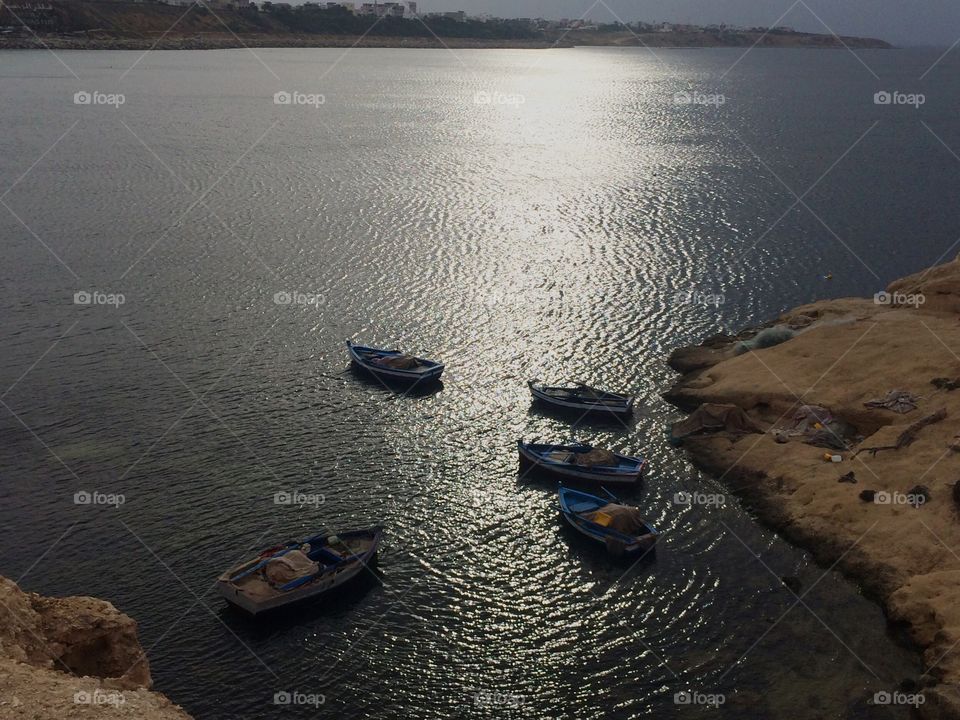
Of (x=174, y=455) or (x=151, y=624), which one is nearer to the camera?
(x=151, y=624)

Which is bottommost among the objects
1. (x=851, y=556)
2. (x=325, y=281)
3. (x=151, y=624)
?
(x=151, y=624)

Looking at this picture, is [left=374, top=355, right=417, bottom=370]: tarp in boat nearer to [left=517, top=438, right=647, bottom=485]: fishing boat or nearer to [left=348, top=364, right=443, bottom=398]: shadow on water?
[left=348, top=364, right=443, bottom=398]: shadow on water

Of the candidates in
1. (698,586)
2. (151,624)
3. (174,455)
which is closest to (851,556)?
(698,586)

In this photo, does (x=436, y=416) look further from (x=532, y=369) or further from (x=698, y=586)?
(x=698, y=586)

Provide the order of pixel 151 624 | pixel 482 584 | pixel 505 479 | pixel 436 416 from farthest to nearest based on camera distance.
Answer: pixel 436 416
pixel 505 479
pixel 482 584
pixel 151 624

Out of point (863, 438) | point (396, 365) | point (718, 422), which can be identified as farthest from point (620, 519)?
point (396, 365)

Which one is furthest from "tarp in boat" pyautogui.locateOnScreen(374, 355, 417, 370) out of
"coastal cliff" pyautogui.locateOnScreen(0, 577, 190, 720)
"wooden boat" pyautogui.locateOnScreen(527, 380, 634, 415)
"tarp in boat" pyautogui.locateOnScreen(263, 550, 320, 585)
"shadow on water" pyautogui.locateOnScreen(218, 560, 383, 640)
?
"coastal cliff" pyautogui.locateOnScreen(0, 577, 190, 720)

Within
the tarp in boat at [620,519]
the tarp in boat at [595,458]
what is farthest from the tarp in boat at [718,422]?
the tarp in boat at [620,519]
